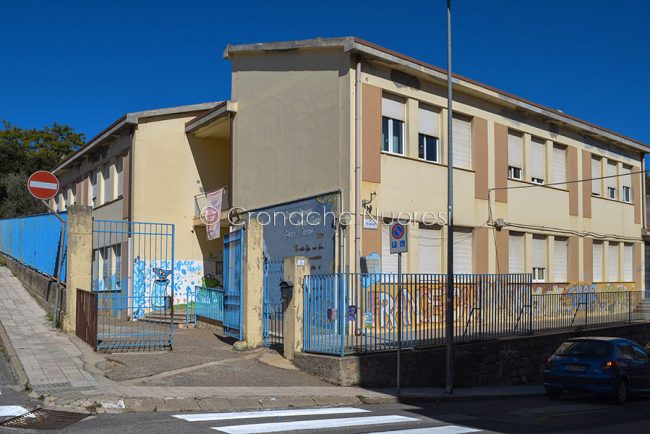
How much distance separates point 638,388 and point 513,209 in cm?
867

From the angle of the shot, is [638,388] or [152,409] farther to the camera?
[638,388]

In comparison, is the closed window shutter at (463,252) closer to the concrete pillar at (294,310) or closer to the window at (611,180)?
the concrete pillar at (294,310)

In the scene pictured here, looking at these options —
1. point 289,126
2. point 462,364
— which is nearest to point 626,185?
point 289,126

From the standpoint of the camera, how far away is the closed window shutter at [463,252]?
19.9 m

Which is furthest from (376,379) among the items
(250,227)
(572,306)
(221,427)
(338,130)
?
(572,306)

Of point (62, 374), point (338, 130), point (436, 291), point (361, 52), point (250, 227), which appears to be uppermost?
point (361, 52)

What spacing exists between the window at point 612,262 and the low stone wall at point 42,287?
21273 mm

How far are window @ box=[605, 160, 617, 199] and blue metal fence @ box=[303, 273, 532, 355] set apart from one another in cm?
1386

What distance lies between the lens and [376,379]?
1293cm

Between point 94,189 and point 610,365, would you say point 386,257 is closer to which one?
point 610,365

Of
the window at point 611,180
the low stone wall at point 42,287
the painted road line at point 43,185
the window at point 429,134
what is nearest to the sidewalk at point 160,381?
the low stone wall at point 42,287

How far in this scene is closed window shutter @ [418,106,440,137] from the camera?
742 inches

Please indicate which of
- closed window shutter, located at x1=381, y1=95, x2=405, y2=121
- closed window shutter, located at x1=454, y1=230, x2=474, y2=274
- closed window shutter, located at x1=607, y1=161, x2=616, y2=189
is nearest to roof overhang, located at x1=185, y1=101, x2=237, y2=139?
closed window shutter, located at x1=381, y1=95, x2=405, y2=121

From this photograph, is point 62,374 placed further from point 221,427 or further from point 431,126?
point 431,126
